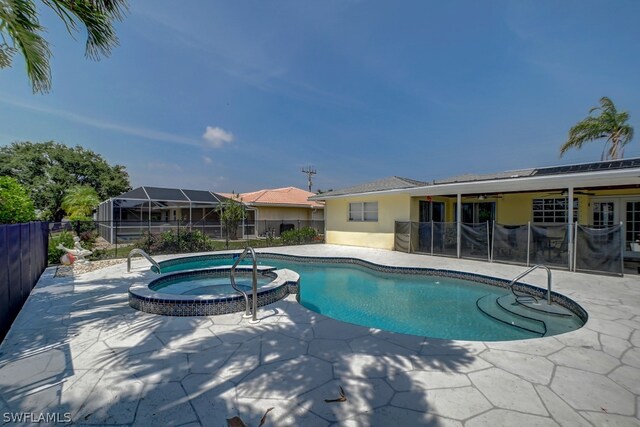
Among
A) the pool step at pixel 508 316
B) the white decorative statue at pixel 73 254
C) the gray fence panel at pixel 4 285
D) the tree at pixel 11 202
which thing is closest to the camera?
the gray fence panel at pixel 4 285

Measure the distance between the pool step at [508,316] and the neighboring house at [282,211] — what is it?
43.0 ft

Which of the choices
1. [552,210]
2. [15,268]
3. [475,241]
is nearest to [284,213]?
[475,241]

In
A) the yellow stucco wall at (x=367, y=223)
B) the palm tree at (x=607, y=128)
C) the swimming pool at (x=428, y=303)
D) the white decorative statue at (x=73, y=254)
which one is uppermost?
the palm tree at (x=607, y=128)

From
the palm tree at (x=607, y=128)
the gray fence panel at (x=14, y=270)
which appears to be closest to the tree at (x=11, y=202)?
the gray fence panel at (x=14, y=270)

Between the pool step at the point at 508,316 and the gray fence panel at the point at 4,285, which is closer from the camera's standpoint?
the gray fence panel at the point at 4,285

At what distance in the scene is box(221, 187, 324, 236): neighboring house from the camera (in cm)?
1934

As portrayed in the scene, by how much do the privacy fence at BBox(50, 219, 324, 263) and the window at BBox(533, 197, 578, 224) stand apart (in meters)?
10.8

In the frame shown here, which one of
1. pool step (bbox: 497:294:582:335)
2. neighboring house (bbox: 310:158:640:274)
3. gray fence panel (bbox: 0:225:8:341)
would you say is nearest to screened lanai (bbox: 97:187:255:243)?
neighboring house (bbox: 310:158:640:274)

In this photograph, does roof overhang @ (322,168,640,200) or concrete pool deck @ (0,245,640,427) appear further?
roof overhang @ (322,168,640,200)

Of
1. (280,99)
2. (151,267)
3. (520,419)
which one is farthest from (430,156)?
(520,419)

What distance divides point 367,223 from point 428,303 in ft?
25.8

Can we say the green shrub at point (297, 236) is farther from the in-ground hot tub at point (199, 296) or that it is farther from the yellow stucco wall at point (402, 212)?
the in-ground hot tub at point (199, 296)

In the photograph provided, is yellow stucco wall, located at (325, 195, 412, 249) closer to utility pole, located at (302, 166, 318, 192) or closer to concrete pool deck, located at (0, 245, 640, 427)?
concrete pool deck, located at (0, 245, 640, 427)

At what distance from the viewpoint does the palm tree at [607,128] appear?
49.2 feet
